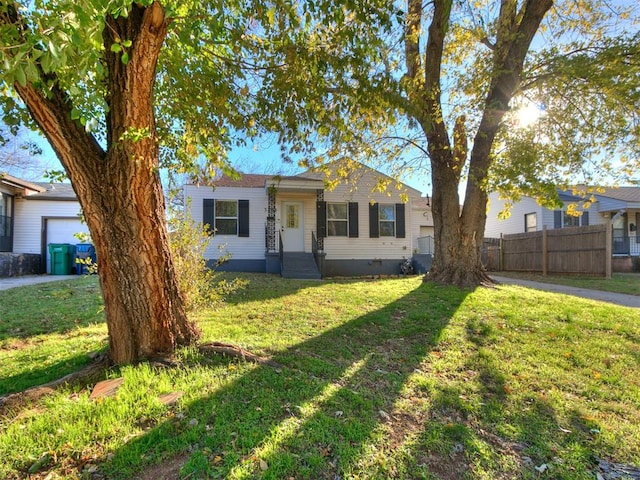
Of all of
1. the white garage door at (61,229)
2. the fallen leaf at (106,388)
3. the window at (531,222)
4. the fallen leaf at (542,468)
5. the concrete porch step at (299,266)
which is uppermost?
the window at (531,222)

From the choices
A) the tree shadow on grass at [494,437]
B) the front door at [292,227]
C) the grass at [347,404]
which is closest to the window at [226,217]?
the front door at [292,227]

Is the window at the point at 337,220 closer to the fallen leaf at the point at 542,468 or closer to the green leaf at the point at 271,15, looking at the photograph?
the green leaf at the point at 271,15

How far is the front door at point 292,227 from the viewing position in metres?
13.7

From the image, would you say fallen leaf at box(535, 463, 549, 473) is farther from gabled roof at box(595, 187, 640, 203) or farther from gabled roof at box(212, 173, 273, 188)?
gabled roof at box(595, 187, 640, 203)

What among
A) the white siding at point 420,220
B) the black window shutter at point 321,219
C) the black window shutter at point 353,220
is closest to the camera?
the black window shutter at point 321,219

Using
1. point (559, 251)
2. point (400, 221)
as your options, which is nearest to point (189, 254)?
point (400, 221)

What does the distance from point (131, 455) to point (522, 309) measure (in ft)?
19.7

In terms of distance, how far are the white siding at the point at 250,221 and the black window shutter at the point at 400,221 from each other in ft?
18.1

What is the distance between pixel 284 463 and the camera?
2102 millimetres

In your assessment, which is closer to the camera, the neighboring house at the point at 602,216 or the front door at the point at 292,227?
the front door at the point at 292,227

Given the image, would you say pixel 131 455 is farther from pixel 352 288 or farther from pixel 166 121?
pixel 352 288

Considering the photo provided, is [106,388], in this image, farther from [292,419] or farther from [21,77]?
[21,77]

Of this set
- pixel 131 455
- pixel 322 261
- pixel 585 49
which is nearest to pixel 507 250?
pixel 322 261

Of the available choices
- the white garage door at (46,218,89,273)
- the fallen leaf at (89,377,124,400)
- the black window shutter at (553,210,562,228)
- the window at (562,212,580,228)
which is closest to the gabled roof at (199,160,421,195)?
the white garage door at (46,218,89,273)
